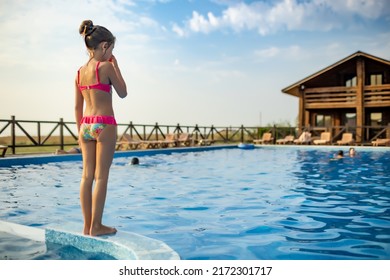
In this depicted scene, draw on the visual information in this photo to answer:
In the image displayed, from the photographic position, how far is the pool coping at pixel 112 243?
2.57m

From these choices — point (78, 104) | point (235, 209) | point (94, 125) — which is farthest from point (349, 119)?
point (94, 125)

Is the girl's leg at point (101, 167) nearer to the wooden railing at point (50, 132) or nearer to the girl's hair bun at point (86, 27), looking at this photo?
the girl's hair bun at point (86, 27)

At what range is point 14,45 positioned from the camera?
5.53 meters

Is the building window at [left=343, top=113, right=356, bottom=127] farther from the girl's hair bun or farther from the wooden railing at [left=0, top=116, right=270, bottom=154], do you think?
the girl's hair bun

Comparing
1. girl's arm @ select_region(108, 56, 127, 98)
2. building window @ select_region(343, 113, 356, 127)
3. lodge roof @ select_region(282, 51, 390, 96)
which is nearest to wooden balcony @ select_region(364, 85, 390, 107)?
lodge roof @ select_region(282, 51, 390, 96)

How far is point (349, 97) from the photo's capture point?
21.4 metres

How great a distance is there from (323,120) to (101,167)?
22087mm

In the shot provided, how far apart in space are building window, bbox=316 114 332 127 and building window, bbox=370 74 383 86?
9.81 feet

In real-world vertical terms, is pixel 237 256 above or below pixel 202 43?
below

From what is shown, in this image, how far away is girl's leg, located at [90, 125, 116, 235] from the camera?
8.99ft

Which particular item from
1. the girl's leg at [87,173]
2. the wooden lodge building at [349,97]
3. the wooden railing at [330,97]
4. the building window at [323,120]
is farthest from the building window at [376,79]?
the girl's leg at [87,173]

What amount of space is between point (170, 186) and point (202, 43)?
247 centimetres
